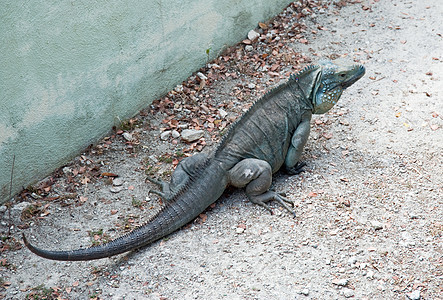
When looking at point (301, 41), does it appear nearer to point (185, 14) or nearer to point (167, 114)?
point (185, 14)

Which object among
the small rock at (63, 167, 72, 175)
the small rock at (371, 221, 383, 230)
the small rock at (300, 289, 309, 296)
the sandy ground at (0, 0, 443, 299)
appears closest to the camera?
the small rock at (300, 289, 309, 296)

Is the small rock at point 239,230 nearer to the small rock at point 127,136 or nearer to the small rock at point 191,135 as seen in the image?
the small rock at point 191,135

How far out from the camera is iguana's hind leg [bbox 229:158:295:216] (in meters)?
5.15

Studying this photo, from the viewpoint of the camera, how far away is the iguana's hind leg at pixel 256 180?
16.9ft

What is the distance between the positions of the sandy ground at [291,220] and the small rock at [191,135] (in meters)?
0.11

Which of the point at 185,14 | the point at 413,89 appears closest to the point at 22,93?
the point at 185,14

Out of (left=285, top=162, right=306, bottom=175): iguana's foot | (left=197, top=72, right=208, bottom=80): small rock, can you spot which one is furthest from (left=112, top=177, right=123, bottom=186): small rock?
(left=197, top=72, right=208, bottom=80): small rock

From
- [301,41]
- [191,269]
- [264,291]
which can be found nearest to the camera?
[264,291]

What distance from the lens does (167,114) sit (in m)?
6.62

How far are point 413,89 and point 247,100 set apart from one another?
2.10 meters

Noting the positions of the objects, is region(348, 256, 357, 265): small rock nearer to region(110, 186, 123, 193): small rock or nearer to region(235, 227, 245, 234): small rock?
region(235, 227, 245, 234): small rock

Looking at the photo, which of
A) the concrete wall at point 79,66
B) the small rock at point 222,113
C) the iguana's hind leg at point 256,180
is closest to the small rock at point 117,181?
the concrete wall at point 79,66

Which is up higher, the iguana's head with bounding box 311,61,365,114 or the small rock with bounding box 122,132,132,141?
the iguana's head with bounding box 311,61,365,114

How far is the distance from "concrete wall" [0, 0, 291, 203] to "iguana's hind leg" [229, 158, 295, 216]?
74.7 inches
